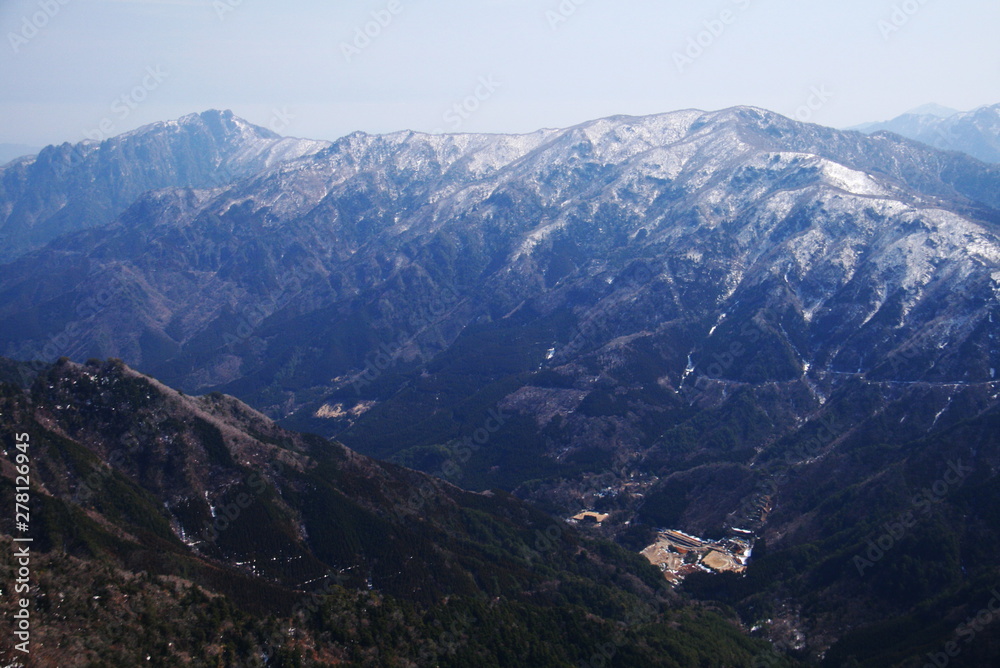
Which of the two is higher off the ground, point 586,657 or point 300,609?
point 300,609

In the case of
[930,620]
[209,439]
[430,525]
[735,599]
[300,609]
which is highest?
[209,439]

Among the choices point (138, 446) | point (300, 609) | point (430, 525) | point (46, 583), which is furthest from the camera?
point (430, 525)

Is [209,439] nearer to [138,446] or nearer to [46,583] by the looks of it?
[138,446]

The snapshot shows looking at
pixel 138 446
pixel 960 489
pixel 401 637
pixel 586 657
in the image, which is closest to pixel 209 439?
pixel 138 446

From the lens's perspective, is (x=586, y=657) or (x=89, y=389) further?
(x=89, y=389)

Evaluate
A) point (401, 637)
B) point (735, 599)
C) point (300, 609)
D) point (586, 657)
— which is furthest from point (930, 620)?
point (300, 609)

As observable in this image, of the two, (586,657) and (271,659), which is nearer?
(271,659)

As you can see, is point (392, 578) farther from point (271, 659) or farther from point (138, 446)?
point (138, 446)

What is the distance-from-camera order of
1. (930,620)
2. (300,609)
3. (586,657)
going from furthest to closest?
1. (930,620)
2. (586,657)
3. (300,609)

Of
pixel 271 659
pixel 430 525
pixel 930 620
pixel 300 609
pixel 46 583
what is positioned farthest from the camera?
pixel 430 525
